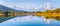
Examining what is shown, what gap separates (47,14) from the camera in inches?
430

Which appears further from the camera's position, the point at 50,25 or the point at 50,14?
the point at 50,14

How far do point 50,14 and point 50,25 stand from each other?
4.71 m

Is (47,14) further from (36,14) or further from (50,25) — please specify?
(50,25)

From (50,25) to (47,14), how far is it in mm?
4554

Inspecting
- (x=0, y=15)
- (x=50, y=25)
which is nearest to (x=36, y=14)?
(x=0, y=15)

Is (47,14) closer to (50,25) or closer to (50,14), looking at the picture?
(50,14)

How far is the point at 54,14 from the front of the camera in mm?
11359

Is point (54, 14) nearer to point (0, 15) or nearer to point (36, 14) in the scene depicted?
point (36, 14)

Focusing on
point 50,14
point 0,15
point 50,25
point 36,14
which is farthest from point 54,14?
point 50,25

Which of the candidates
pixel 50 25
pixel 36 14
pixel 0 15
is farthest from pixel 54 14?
pixel 50 25

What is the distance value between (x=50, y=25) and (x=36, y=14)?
17.0 feet

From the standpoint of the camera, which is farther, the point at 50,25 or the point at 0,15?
the point at 0,15

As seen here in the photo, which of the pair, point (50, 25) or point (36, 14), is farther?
point (36, 14)

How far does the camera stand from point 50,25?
6414mm
